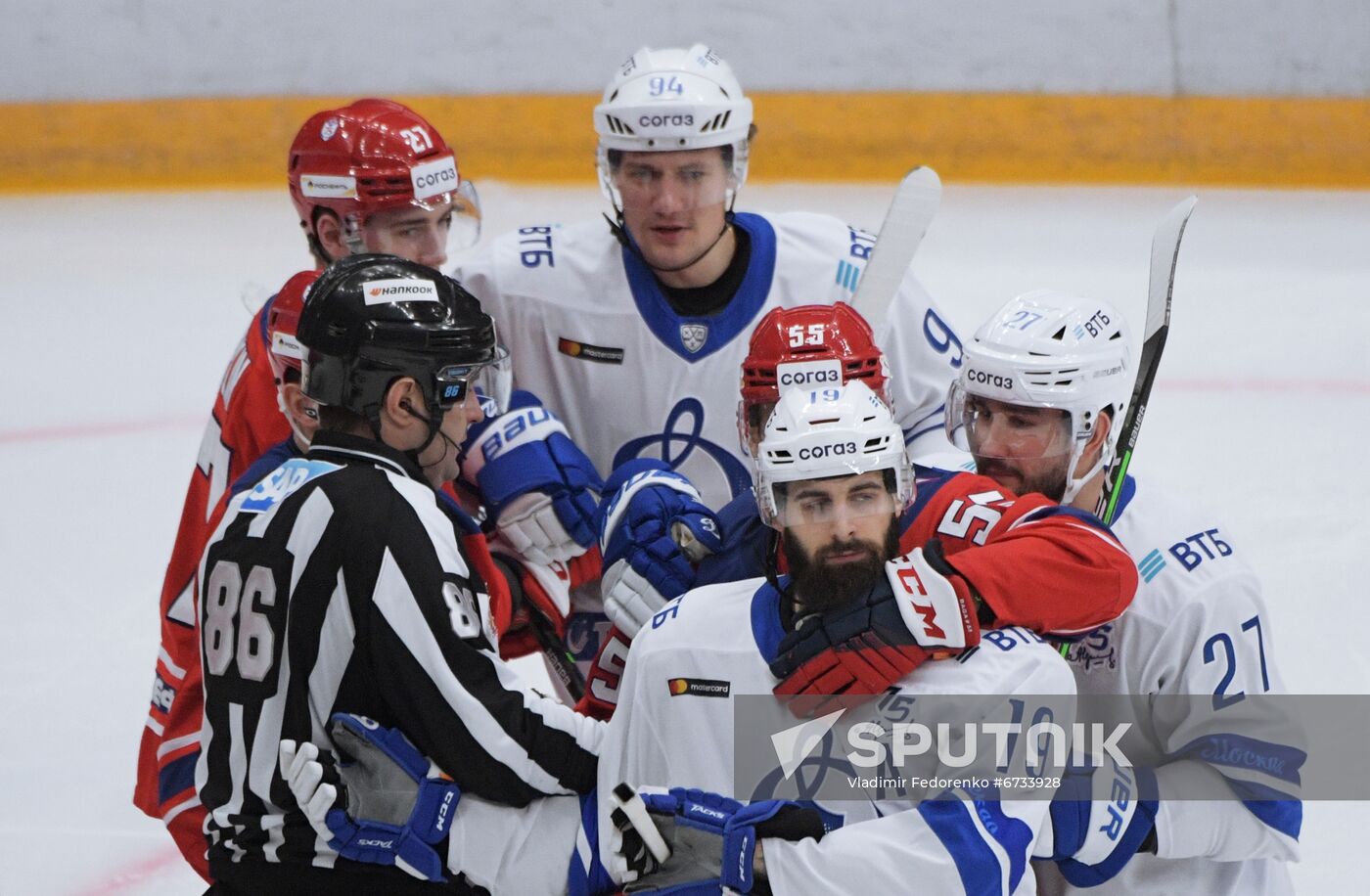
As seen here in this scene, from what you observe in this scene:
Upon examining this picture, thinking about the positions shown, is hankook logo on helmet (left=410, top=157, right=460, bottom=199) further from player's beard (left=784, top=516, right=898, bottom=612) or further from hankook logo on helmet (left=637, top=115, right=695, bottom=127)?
player's beard (left=784, top=516, right=898, bottom=612)

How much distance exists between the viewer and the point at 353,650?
207 cm

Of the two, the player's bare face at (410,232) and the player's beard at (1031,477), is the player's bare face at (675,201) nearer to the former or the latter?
the player's bare face at (410,232)

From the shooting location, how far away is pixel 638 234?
3.01 m

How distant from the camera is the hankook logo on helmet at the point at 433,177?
10.1 ft

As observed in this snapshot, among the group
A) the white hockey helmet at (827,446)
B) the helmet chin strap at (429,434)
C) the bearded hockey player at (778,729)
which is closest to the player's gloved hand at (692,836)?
the bearded hockey player at (778,729)

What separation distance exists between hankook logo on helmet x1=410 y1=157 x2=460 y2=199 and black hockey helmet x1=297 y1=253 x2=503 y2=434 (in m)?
0.85

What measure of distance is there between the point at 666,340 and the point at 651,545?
73 centimetres

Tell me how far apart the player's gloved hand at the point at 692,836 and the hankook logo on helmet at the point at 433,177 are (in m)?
1.45

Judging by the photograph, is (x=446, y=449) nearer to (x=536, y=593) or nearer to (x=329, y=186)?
(x=536, y=593)

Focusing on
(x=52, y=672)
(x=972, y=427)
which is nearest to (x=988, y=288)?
(x=52, y=672)

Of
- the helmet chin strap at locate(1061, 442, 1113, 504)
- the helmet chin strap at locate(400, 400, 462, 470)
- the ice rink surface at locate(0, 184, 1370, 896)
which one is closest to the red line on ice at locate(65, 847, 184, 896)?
the ice rink surface at locate(0, 184, 1370, 896)

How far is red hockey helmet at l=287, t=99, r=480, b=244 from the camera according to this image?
306 centimetres

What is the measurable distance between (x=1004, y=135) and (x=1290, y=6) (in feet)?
4.37

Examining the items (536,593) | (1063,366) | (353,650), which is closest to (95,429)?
(536,593)
